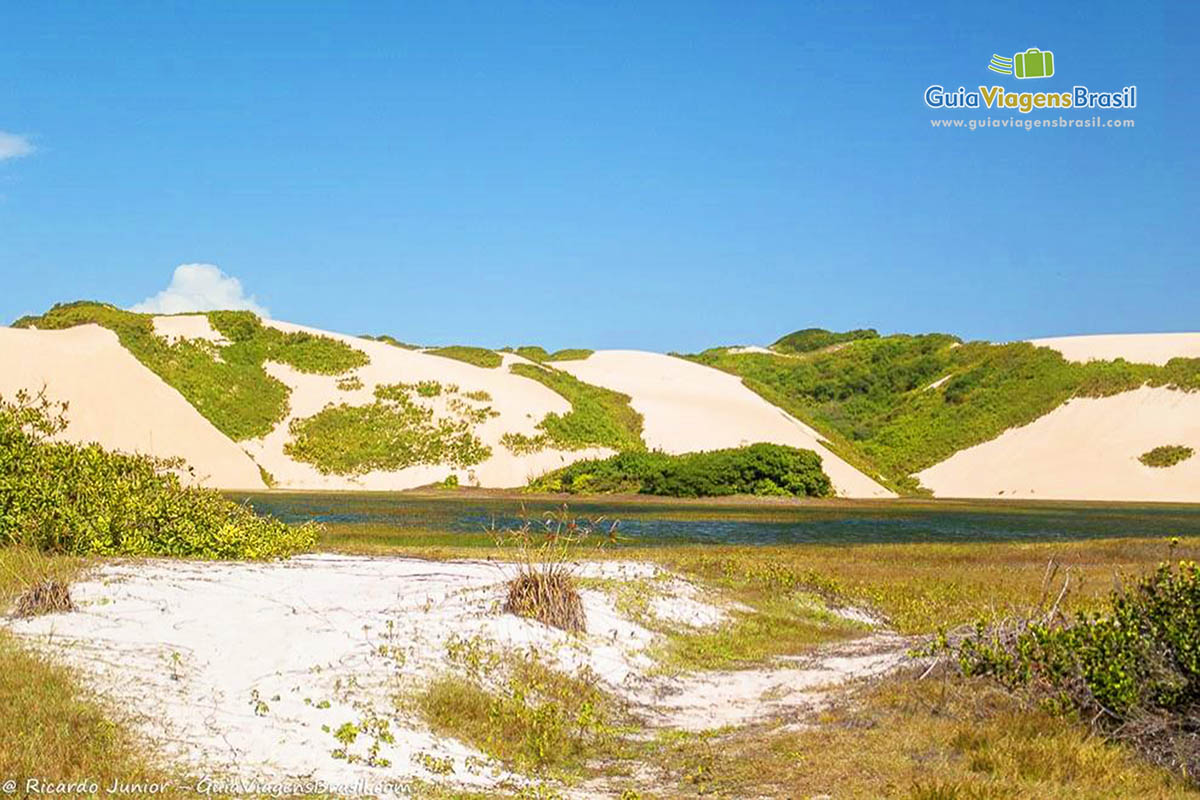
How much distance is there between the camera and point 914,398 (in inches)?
3775

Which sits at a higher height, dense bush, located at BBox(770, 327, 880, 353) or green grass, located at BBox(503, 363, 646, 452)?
dense bush, located at BBox(770, 327, 880, 353)

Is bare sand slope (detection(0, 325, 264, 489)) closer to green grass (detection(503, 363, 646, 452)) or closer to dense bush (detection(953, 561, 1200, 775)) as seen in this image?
green grass (detection(503, 363, 646, 452))

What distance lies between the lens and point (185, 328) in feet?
232

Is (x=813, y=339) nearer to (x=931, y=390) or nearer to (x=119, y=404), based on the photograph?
(x=931, y=390)

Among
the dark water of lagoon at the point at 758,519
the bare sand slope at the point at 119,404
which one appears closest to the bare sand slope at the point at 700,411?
the dark water of lagoon at the point at 758,519

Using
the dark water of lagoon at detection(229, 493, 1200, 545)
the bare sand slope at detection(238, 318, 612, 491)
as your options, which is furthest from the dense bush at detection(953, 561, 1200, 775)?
the bare sand slope at detection(238, 318, 612, 491)

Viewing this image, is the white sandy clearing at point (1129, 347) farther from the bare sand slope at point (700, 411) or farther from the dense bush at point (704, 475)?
the dense bush at point (704, 475)

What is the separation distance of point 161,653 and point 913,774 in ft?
23.7

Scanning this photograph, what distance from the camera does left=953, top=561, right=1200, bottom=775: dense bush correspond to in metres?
9.54

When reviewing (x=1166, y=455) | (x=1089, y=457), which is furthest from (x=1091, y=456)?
(x=1166, y=455)

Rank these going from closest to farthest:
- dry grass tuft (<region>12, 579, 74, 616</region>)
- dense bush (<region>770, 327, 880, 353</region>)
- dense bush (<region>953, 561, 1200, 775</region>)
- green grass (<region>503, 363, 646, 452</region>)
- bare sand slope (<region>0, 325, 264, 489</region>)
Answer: dense bush (<region>953, 561, 1200, 775</region>), dry grass tuft (<region>12, 579, 74, 616</region>), bare sand slope (<region>0, 325, 264, 489</region>), green grass (<region>503, 363, 646, 452</region>), dense bush (<region>770, 327, 880, 353</region>)

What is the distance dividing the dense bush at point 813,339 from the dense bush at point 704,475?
318 feet

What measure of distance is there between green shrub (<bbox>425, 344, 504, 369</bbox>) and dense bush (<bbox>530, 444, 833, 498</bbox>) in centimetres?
2026

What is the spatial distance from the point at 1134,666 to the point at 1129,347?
286 feet
